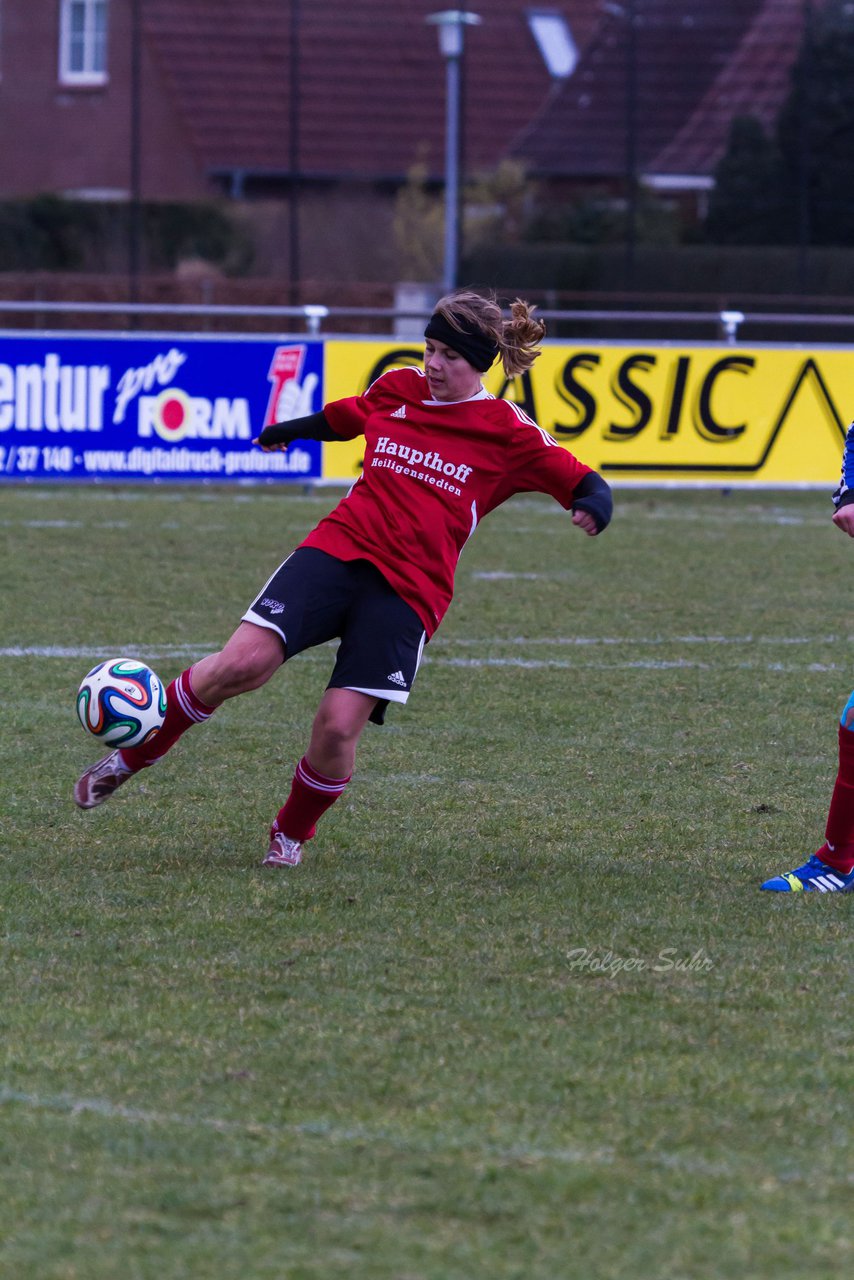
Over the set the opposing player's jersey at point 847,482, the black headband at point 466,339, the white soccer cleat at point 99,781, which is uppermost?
the black headband at point 466,339

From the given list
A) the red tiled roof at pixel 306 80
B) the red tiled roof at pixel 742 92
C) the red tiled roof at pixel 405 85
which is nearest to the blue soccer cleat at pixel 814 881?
the red tiled roof at pixel 405 85

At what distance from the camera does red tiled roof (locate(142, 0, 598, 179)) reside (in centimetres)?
3170

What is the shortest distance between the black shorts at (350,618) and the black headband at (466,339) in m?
0.60

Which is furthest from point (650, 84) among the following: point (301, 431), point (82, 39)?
point (301, 431)

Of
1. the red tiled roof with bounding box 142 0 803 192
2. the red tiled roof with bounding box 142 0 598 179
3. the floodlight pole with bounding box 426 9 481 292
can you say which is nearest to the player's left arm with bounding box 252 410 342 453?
the floodlight pole with bounding box 426 9 481 292

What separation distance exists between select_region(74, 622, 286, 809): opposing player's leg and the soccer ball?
0.03 meters

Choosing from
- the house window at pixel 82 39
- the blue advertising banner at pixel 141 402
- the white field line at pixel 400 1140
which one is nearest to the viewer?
the white field line at pixel 400 1140

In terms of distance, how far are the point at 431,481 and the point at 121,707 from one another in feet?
3.26

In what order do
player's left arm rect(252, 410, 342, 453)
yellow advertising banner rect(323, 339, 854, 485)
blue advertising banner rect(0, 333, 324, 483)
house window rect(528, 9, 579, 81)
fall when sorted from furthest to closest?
house window rect(528, 9, 579, 81) → yellow advertising banner rect(323, 339, 854, 485) → blue advertising banner rect(0, 333, 324, 483) → player's left arm rect(252, 410, 342, 453)

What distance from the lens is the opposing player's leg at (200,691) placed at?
492 centimetres

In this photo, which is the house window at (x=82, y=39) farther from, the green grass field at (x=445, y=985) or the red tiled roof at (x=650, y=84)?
the green grass field at (x=445, y=985)

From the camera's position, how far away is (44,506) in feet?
43.9

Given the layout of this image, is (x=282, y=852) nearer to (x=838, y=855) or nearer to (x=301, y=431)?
(x=301, y=431)

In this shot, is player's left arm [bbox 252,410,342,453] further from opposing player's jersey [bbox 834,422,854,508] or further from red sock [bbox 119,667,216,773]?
opposing player's jersey [bbox 834,422,854,508]
